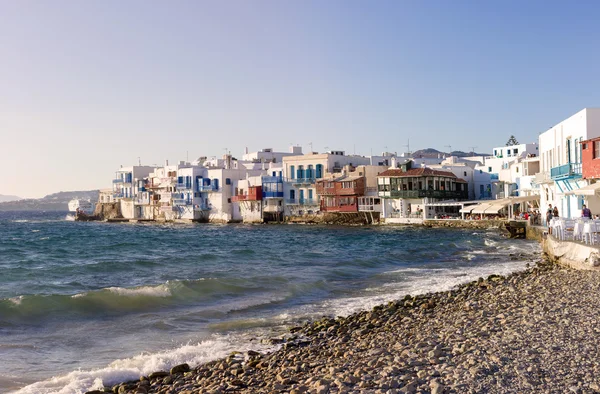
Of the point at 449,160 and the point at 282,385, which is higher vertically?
the point at 449,160

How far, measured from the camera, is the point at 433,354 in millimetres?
9547

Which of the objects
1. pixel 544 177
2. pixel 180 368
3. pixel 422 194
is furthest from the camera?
pixel 422 194

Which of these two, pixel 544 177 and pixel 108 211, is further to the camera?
pixel 108 211

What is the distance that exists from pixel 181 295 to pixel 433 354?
40.0 ft

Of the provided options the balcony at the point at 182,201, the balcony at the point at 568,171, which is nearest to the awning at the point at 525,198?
the balcony at the point at 568,171

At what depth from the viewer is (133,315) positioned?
56.4 feet

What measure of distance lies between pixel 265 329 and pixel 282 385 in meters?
5.57

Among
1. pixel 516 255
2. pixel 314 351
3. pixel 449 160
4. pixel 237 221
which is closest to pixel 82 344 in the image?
pixel 314 351

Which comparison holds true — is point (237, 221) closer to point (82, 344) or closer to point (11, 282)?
point (11, 282)

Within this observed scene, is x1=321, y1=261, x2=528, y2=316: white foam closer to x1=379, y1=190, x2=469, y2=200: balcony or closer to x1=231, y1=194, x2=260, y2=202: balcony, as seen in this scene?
x1=379, y1=190, x2=469, y2=200: balcony

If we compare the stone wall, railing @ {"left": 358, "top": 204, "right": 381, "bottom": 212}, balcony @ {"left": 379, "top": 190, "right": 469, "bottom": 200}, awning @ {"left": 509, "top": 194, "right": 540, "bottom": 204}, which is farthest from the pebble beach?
the stone wall

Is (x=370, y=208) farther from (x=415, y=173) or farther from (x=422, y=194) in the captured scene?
(x=415, y=173)

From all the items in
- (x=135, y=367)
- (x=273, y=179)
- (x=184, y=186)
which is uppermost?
(x=273, y=179)

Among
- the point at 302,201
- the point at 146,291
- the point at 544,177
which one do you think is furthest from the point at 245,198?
the point at 146,291
